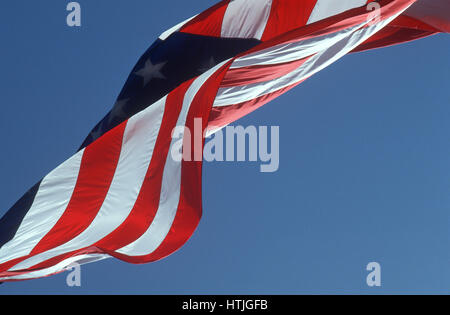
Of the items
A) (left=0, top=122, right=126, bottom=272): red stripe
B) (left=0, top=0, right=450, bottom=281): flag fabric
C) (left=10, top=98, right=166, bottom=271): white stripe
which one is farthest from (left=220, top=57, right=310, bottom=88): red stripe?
(left=0, top=122, right=126, bottom=272): red stripe

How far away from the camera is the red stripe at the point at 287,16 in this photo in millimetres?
8679

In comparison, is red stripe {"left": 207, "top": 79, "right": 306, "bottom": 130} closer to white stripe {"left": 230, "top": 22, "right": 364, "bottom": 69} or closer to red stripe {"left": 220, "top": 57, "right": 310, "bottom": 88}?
red stripe {"left": 220, "top": 57, "right": 310, "bottom": 88}

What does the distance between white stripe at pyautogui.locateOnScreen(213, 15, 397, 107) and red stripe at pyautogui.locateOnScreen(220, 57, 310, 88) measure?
0.29ft

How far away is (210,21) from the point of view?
955 cm

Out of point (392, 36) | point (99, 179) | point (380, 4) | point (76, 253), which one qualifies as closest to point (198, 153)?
point (76, 253)

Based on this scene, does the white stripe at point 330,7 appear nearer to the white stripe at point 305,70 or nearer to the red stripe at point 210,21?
the white stripe at point 305,70

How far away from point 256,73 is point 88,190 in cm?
252

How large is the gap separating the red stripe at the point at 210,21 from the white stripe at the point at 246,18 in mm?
87

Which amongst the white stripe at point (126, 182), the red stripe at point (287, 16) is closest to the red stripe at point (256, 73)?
the red stripe at point (287, 16)

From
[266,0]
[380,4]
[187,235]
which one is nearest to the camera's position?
[187,235]

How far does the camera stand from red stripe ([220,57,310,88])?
782 cm

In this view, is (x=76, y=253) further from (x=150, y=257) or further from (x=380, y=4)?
(x=380, y=4)

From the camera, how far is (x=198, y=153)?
6754mm

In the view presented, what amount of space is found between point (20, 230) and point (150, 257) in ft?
7.84
